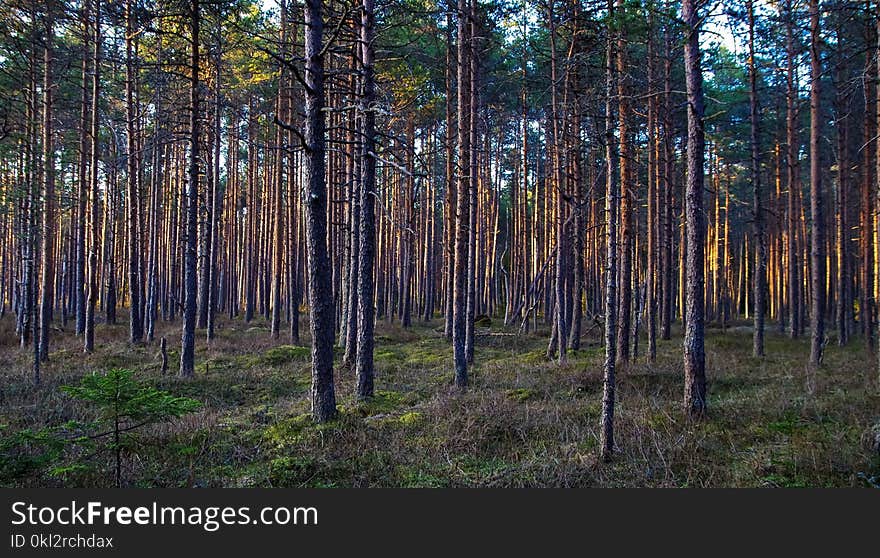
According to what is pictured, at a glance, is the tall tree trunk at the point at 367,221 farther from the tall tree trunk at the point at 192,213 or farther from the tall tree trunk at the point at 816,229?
the tall tree trunk at the point at 816,229

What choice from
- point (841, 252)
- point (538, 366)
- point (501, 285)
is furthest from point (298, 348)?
point (501, 285)

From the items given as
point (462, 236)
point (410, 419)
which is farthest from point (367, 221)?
point (410, 419)

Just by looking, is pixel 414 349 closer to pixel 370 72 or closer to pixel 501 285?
pixel 370 72

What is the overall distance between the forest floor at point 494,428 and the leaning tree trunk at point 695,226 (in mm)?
511

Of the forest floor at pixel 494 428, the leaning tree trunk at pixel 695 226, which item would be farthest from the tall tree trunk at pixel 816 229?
the leaning tree trunk at pixel 695 226

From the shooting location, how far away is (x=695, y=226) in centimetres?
815

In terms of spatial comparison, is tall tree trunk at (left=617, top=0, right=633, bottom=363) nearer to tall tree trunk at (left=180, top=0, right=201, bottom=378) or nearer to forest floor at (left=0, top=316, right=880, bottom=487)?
forest floor at (left=0, top=316, right=880, bottom=487)

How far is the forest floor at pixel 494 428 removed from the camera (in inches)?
229

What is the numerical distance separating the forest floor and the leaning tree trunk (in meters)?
0.51

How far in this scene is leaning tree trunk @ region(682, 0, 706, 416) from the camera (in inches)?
316

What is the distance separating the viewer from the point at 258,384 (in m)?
11.8

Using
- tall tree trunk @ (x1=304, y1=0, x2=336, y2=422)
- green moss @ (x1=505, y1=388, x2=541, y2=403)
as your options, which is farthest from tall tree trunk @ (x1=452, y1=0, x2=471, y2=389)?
tall tree trunk @ (x1=304, y1=0, x2=336, y2=422)

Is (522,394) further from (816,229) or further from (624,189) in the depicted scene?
(816,229)

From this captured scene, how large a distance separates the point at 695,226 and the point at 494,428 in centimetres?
445
